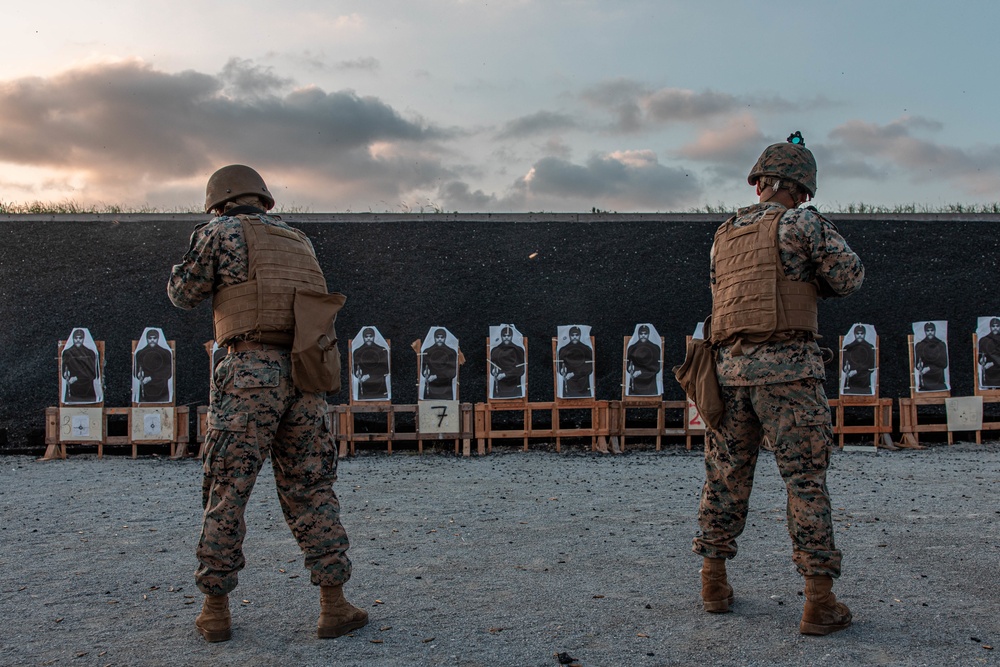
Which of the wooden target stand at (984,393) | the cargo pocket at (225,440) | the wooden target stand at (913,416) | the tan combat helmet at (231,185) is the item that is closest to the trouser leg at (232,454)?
the cargo pocket at (225,440)

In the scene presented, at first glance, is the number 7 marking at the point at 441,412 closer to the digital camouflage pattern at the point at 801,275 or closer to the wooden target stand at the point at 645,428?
the wooden target stand at the point at 645,428

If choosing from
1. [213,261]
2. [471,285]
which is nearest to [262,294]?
[213,261]

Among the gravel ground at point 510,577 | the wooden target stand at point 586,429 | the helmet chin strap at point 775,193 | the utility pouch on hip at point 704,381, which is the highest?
the helmet chin strap at point 775,193

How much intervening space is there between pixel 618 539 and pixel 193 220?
7.87m

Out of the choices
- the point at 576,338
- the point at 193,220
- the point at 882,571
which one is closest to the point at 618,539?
the point at 882,571

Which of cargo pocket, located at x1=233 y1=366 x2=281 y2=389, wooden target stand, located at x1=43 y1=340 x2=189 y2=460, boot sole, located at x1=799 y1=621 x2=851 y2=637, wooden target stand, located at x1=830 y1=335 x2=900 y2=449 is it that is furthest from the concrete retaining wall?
boot sole, located at x1=799 y1=621 x2=851 y2=637

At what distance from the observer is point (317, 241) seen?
34.3ft

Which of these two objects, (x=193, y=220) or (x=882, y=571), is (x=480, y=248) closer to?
(x=193, y=220)

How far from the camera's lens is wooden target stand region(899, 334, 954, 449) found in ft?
32.0

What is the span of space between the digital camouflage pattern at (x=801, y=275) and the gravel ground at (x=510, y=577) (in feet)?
3.50

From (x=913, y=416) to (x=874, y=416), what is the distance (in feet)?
1.67

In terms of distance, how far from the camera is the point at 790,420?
3.32m

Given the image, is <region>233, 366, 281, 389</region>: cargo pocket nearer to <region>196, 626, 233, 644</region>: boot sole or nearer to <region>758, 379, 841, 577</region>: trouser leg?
<region>196, 626, 233, 644</region>: boot sole

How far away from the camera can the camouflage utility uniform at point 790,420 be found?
3279mm
